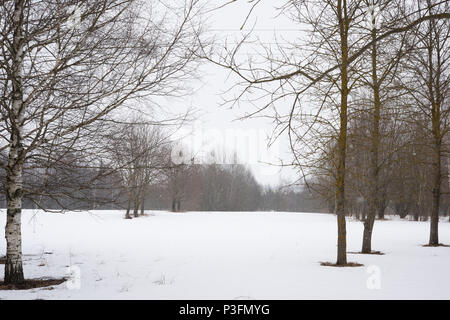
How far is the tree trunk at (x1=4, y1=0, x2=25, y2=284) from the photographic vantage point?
6.03 meters

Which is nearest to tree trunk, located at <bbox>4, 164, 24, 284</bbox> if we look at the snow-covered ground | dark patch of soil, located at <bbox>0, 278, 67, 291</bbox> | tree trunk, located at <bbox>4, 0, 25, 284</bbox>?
tree trunk, located at <bbox>4, 0, 25, 284</bbox>

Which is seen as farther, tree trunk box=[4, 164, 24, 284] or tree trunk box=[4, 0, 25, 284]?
tree trunk box=[4, 164, 24, 284]

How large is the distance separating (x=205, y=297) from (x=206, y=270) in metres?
2.41

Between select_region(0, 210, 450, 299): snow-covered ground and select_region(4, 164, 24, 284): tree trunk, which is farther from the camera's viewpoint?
select_region(4, 164, 24, 284): tree trunk

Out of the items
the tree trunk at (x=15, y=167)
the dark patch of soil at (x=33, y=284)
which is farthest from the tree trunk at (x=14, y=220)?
the dark patch of soil at (x=33, y=284)

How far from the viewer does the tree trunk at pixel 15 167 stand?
6031 mm

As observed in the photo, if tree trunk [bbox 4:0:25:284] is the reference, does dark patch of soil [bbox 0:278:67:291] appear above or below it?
below

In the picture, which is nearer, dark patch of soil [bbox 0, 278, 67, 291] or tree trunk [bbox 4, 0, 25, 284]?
tree trunk [bbox 4, 0, 25, 284]

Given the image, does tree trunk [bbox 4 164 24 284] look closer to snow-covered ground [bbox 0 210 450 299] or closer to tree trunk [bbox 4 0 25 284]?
tree trunk [bbox 4 0 25 284]

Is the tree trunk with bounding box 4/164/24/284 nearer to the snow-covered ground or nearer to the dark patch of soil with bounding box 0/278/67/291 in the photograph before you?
the dark patch of soil with bounding box 0/278/67/291

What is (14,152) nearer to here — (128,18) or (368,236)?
(128,18)

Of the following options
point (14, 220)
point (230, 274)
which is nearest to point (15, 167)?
point (14, 220)

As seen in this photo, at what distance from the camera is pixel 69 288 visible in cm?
640

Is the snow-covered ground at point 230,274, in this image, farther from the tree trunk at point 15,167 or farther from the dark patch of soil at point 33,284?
the tree trunk at point 15,167
